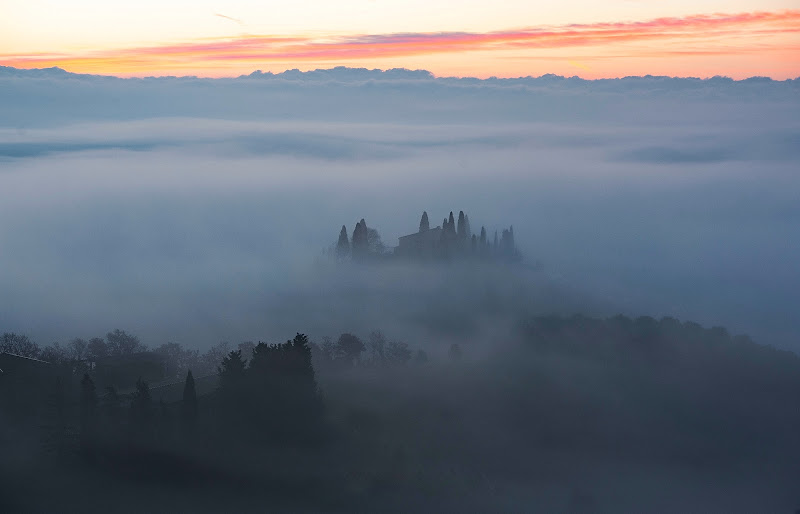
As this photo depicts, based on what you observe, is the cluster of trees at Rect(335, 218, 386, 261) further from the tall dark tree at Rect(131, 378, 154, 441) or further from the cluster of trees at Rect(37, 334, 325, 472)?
the tall dark tree at Rect(131, 378, 154, 441)

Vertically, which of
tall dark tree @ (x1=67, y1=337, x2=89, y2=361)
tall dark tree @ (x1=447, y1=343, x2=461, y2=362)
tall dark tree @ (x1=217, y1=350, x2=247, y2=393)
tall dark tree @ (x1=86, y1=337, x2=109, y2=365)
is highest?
tall dark tree @ (x1=217, y1=350, x2=247, y2=393)

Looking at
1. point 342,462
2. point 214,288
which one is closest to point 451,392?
point 342,462

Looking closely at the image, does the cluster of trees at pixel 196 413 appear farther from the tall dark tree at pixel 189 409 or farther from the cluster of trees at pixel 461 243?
the cluster of trees at pixel 461 243

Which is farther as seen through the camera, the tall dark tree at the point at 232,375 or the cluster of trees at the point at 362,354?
the cluster of trees at the point at 362,354

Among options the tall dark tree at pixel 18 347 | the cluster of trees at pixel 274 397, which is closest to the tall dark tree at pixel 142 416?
the cluster of trees at pixel 274 397

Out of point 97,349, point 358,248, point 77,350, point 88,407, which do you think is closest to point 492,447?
point 88,407

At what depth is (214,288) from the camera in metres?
125

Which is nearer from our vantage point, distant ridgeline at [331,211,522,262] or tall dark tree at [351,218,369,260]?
distant ridgeline at [331,211,522,262]

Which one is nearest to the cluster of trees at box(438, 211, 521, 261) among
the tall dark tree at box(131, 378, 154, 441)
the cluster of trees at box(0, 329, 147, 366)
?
the cluster of trees at box(0, 329, 147, 366)

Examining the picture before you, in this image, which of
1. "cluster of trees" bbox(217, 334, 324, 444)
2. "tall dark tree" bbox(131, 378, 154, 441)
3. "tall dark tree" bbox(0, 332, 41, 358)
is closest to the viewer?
"tall dark tree" bbox(131, 378, 154, 441)

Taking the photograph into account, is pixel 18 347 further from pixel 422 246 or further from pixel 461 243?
pixel 461 243

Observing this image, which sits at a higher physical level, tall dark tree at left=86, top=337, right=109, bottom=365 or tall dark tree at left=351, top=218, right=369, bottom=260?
tall dark tree at left=351, top=218, right=369, bottom=260

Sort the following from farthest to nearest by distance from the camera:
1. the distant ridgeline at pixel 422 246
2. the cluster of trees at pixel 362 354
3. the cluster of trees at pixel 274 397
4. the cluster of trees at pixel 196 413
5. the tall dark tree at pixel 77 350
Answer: the distant ridgeline at pixel 422 246 < the tall dark tree at pixel 77 350 < the cluster of trees at pixel 362 354 < the cluster of trees at pixel 274 397 < the cluster of trees at pixel 196 413

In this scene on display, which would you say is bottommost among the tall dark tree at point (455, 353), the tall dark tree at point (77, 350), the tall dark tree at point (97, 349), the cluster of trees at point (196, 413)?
the tall dark tree at point (77, 350)
